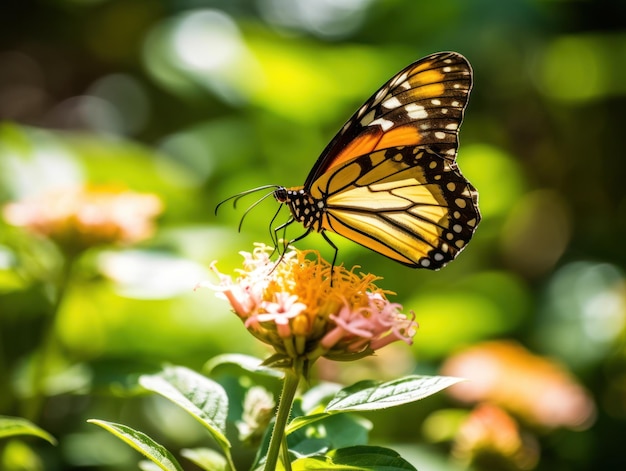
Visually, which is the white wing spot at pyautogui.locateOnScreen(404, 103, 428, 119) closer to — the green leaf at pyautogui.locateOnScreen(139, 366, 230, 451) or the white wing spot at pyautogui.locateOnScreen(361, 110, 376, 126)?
the white wing spot at pyautogui.locateOnScreen(361, 110, 376, 126)

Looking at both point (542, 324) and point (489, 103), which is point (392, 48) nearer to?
point (489, 103)

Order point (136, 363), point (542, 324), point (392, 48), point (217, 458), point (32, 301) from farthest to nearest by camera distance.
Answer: point (392, 48) < point (542, 324) < point (32, 301) < point (136, 363) < point (217, 458)

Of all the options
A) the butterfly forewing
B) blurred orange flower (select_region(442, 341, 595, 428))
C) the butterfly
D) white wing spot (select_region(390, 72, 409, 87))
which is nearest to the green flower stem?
the butterfly

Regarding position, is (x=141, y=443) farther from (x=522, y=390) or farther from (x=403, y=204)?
→ (x=522, y=390)

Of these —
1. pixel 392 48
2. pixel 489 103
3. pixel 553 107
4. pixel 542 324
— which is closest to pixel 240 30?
pixel 392 48

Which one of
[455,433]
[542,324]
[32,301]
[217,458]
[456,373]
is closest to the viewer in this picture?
[217,458]

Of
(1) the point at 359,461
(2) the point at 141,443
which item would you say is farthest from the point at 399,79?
(2) the point at 141,443

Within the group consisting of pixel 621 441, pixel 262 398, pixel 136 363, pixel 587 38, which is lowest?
pixel 262 398
